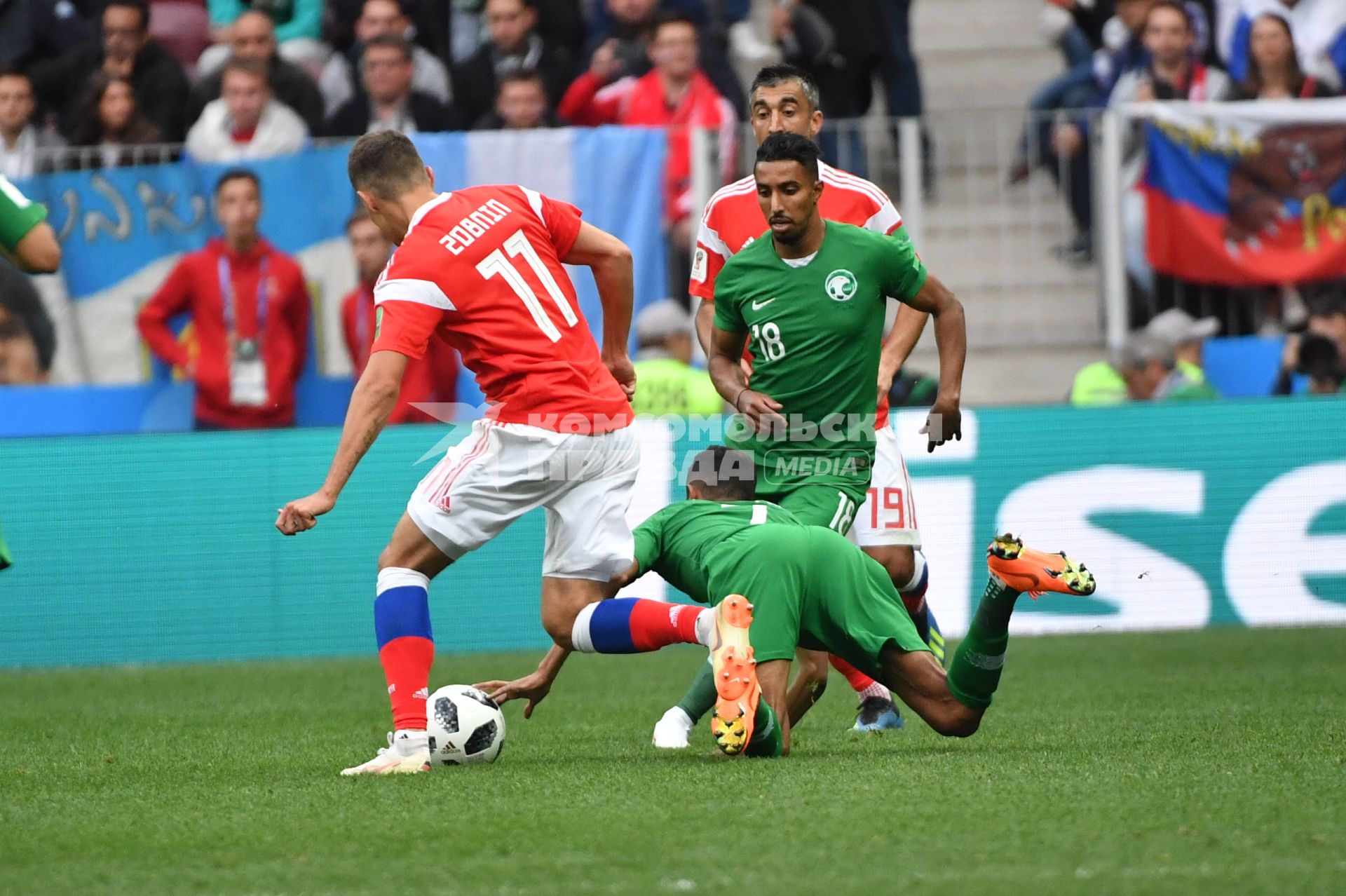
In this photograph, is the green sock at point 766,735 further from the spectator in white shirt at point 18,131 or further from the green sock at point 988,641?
the spectator in white shirt at point 18,131

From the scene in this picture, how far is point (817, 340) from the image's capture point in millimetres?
6738

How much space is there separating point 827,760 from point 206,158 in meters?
7.58

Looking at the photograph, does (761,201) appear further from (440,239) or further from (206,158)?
(206,158)

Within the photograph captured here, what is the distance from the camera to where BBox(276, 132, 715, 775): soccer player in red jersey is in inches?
237

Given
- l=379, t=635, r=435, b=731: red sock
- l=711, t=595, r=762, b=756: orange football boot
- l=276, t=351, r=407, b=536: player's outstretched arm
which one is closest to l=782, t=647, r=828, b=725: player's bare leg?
l=711, t=595, r=762, b=756: orange football boot

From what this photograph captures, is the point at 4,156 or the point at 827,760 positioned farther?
the point at 4,156

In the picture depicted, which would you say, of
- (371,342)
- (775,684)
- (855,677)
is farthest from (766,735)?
(371,342)

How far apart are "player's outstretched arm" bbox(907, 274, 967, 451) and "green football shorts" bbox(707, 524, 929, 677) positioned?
0.80 metres

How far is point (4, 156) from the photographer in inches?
484

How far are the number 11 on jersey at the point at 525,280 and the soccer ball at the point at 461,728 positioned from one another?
4.00ft

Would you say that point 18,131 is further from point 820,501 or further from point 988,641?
point 988,641

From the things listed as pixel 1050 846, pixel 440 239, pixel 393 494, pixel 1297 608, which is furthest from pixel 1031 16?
pixel 1050 846

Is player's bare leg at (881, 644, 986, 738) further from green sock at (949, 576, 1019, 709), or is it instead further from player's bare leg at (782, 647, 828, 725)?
player's bare leg at (782, 647, 828, 725)

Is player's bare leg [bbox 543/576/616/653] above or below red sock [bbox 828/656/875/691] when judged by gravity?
above
